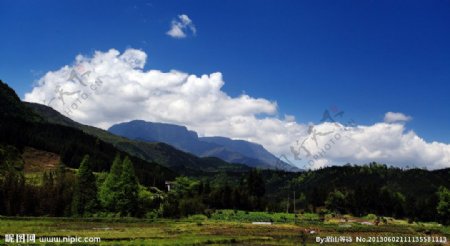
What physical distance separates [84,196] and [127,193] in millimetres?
8893

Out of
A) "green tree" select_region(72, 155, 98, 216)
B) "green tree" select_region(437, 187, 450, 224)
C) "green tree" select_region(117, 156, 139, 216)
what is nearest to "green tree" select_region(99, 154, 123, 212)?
"green tree" select_region(117, 156, 139, 216)

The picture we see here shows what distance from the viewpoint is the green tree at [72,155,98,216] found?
9256cm

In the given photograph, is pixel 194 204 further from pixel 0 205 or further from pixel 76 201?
pixel 0 205

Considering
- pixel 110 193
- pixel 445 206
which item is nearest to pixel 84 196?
pixel 110 193

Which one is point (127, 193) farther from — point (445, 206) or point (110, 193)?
point (445, 206)

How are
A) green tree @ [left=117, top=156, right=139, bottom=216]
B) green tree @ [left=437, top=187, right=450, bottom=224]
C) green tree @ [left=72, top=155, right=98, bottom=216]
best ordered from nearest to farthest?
green tree @ [left=72, top=155, right=98, bottom=216] < green tree @ [left=117, top=156, right=139, bottom=216] < green tree @ [left=437, top=187, right=450, bottom=224]

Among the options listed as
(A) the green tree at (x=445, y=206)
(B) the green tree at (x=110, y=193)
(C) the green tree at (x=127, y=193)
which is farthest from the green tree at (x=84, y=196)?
(A) the green tree at (x=445, y=206)

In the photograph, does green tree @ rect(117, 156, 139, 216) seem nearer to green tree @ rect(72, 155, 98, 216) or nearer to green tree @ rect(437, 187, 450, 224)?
green tree @ rect(72, 155, 98, 216)

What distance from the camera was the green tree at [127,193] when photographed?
309 feet

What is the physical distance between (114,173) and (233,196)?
5883cm

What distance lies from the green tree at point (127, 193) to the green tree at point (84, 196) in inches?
225

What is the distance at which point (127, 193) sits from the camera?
311ft

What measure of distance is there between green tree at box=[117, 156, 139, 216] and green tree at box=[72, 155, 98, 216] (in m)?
5.73

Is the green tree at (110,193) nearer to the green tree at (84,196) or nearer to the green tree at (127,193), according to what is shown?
the green tree at (127,193)
